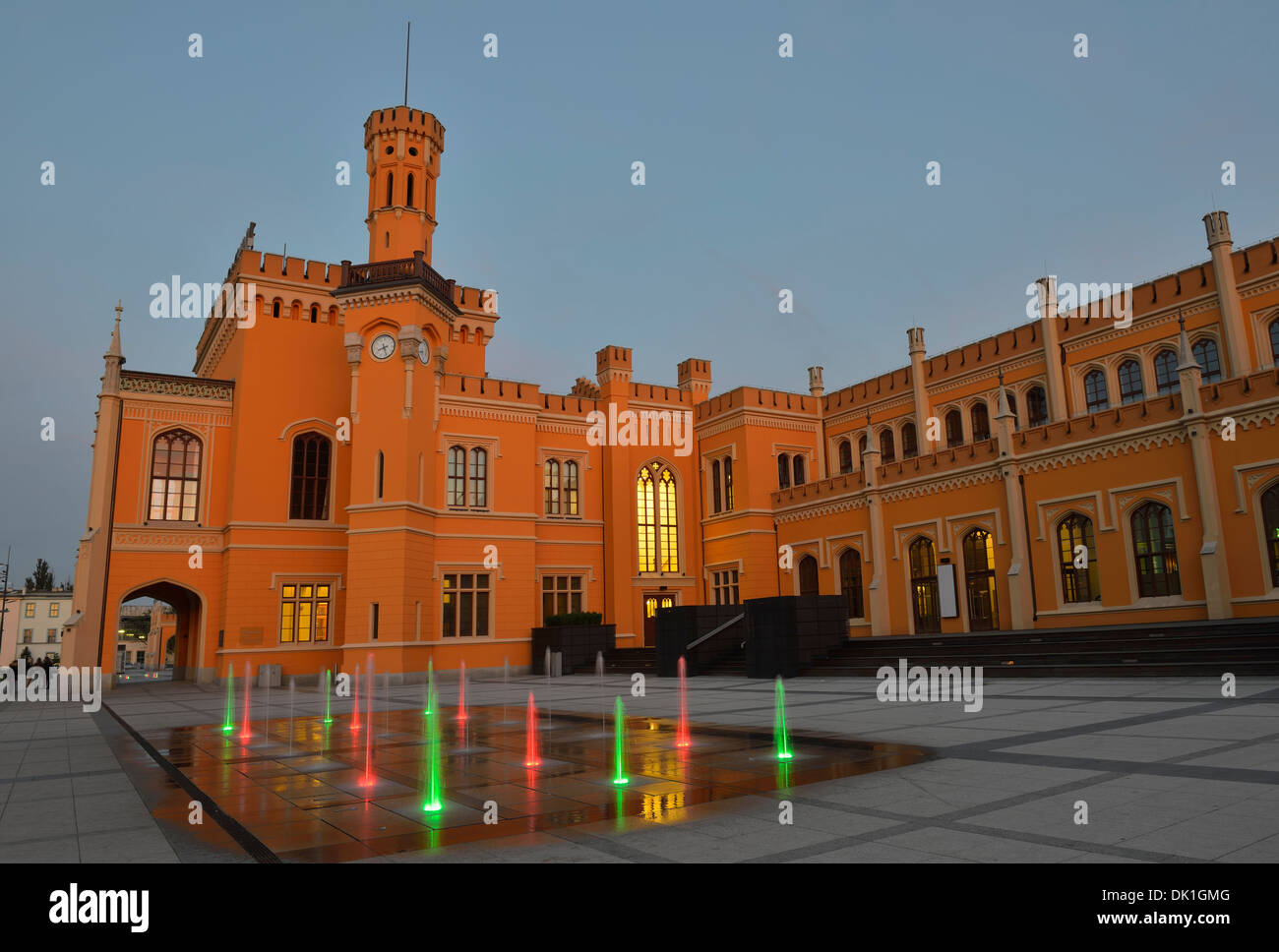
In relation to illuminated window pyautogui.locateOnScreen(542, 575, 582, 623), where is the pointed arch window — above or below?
above

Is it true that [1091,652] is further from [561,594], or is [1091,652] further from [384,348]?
[384,348]

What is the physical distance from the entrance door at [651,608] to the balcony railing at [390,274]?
612 inches

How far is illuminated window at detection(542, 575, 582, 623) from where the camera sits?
33.7 m

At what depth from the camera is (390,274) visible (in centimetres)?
2933

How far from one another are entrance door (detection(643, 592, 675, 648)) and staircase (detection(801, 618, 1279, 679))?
509 inches

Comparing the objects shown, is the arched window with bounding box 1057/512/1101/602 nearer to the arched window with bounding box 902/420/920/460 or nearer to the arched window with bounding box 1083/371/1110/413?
the arched window with bounding box 1083/371/1110/413

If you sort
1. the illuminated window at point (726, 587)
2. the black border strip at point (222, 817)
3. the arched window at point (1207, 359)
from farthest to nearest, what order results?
the illuminated window at point (726, 587)
the arched window at point (1207, 359)
the black border strip at point (222, 817)

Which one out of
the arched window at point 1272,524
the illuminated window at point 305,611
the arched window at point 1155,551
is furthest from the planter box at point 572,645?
the arched window at point 1272,524

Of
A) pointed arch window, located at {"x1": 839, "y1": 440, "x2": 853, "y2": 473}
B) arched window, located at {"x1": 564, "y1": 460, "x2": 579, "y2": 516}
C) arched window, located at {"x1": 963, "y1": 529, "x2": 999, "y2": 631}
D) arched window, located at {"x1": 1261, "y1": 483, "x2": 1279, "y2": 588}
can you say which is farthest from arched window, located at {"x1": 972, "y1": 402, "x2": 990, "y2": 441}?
arched window, located at {"x1": 564, "y1": 460, "x2": 579, "y2": 516}

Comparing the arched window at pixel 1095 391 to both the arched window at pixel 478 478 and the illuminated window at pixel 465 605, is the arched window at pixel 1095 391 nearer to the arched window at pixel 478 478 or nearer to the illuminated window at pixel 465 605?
the arched window at pixel 478 478

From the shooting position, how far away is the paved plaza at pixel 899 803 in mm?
4836

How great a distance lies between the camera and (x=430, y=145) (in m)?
32.2

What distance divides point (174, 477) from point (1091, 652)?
29.2 metres

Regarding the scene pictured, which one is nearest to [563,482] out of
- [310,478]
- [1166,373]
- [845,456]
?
[310,478]
